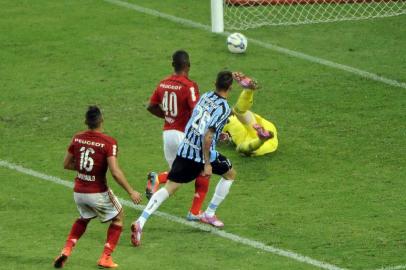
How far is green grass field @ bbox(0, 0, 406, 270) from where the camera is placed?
13.8 meters

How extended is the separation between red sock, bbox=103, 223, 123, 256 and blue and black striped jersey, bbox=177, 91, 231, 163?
4.87 feet

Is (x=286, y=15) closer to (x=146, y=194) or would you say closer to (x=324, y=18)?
(x=324, y=18)

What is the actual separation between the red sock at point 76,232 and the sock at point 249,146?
4205mm

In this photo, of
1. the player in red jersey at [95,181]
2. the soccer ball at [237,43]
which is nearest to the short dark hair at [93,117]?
the player in red jersey at [95,181]

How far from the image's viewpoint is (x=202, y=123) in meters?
14.0

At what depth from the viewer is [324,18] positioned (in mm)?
Answer: 22969

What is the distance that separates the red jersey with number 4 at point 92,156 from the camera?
41.7ft

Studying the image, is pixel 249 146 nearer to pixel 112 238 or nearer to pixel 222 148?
pixel 222 148

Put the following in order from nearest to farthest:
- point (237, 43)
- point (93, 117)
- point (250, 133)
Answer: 1. point (93, 117)
2. point (250, 133)
3. point (237, 43)

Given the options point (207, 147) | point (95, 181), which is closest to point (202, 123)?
point (207, 147)

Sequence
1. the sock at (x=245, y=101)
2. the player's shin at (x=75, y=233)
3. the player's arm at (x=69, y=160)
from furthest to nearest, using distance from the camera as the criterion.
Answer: the sock at (x=245, y=101) < the player's shin at (x=75, y=233) < the player's arm at (x=69, y=160)

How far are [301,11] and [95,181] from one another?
11.1m

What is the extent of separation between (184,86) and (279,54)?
7.10 metres

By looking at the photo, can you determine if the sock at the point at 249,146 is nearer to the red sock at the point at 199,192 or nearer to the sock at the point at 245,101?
the sock at the point at 245,101
